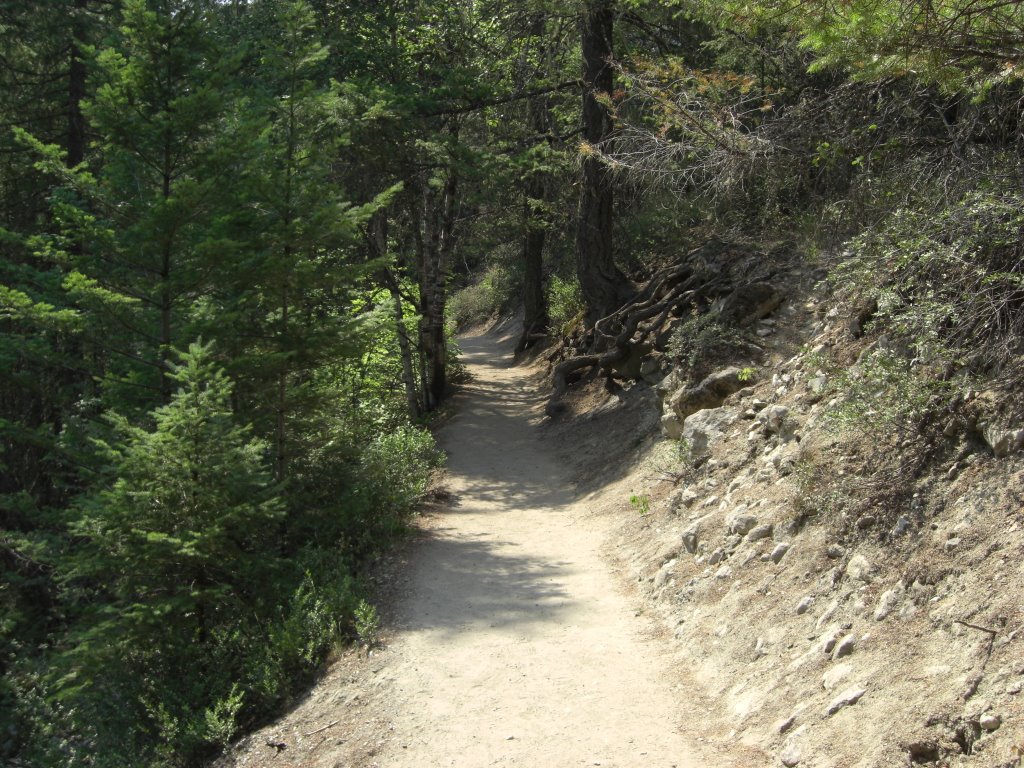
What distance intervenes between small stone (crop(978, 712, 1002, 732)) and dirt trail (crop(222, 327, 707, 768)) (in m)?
1.68

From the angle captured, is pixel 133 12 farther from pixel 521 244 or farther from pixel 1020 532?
pixel 521 244

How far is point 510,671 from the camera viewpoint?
6.55 m

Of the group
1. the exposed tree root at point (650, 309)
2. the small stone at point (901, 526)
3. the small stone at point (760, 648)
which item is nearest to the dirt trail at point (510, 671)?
the small stone at point (760, 648)

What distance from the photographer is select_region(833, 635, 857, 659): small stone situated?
4848 mm

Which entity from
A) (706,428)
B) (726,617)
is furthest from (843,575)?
(706,428)

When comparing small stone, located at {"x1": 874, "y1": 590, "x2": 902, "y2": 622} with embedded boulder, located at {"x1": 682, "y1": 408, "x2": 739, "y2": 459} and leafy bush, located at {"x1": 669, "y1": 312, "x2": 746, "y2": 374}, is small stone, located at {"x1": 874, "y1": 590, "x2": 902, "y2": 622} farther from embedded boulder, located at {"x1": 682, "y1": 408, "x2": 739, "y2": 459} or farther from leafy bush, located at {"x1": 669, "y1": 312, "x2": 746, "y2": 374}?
leafy bush, located at {"x1": 669, "y1": 312, "x2": 746, "y2": 374}

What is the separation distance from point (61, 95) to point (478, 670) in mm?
12154

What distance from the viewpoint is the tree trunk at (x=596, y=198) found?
1415cm

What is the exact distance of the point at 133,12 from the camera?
8.44m

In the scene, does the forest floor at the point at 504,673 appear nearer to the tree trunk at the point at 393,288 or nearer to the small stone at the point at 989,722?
the small stone at the point at 989,722

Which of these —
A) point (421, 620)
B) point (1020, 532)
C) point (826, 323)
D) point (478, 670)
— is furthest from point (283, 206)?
point (1020, 532)

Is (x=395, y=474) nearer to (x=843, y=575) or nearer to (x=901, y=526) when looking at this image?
(x=843, y=575)

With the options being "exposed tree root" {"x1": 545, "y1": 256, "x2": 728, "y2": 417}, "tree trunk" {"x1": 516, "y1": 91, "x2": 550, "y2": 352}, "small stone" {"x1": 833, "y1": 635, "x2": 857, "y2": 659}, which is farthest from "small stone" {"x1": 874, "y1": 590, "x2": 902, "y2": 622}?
"tree trunk" {"x1": 516, "y1": 91, "x2": 550, "y2": 352}

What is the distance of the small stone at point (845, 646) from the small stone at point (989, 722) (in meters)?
1.13
